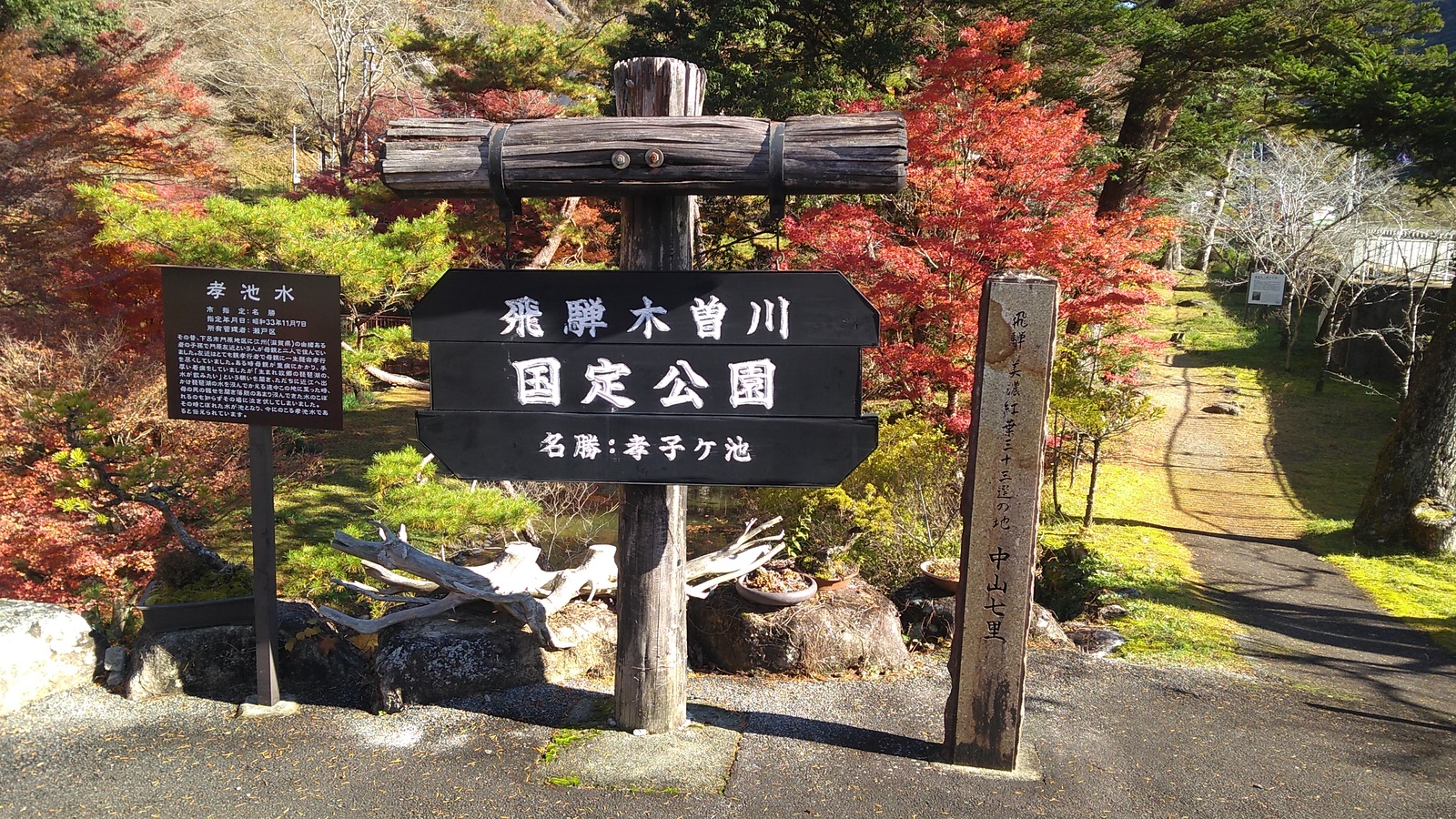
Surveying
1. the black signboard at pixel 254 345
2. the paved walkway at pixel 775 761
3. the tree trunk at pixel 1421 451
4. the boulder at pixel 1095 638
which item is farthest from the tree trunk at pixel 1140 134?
the black signboard at pixel 254 345

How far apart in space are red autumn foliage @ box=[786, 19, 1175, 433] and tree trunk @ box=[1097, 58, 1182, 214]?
2.56 metres

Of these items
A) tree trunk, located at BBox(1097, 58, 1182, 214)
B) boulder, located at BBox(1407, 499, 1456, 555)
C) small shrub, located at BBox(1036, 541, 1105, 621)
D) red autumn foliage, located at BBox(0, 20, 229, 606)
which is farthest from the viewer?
tree trunk, located at BBox(1097, 58, 1182, 214)

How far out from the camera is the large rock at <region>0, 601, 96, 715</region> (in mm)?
4648

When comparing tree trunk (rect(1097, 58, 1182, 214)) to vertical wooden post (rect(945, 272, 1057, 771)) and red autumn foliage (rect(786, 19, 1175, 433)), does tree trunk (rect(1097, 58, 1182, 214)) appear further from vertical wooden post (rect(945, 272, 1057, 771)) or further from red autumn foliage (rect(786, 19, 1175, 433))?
vertical wooden post (rect(945, 272, 1057, 771))

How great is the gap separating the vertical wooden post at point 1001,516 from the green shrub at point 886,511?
116 inches

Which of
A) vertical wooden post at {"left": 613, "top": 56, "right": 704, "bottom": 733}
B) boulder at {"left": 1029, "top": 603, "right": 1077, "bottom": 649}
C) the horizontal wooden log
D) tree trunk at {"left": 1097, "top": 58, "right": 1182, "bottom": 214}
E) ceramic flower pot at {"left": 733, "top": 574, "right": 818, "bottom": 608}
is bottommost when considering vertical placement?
boulder at {"left": 1029, "top": 603, "right": 1077, "bottom": 649}

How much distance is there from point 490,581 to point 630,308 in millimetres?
2301

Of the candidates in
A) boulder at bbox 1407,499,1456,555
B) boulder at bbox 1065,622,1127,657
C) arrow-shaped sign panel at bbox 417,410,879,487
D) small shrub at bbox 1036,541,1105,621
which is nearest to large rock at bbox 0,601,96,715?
arrow-shaped sign panel at bbox 417,410,879,487

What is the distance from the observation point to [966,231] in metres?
8.79

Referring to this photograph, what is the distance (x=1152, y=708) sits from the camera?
512 centimetres

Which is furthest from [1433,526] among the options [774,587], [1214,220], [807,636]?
[1214,220]

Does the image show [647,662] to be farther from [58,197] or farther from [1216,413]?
[1216,413]

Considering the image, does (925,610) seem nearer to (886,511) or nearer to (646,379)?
(886,511)

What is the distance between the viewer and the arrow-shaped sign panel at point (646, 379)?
383 centimetres
